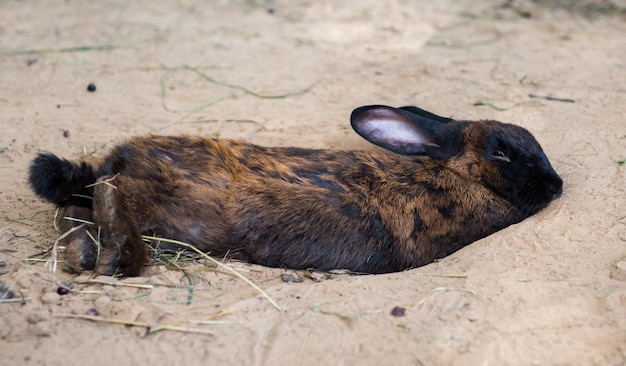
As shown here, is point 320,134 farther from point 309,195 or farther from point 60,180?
point 60,180

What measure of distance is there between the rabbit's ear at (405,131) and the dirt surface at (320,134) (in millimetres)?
681

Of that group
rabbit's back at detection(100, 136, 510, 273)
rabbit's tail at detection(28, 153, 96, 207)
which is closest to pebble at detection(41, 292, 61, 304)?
rabbit's back at detection(100, 136, 510, 273)

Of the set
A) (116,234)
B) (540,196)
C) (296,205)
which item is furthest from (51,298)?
(540,196)

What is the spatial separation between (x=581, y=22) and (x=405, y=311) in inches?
219

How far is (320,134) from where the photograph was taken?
5.47 metres

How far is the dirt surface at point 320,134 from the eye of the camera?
10.5 feet

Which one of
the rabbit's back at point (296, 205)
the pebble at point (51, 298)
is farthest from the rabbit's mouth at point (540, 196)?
the pebble at point (51, 298)

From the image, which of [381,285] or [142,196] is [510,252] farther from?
[142,196]

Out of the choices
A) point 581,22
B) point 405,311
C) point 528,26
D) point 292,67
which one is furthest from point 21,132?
point 581,22

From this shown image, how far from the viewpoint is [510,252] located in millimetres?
3941

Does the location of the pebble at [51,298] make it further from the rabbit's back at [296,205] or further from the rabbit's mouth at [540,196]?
the rabbit's mouth at [540,196]

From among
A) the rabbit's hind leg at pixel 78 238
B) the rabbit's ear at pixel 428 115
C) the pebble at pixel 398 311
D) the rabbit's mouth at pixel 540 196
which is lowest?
the pebble at pixel 398 311

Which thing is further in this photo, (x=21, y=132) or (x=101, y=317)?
(x=21, y=132)

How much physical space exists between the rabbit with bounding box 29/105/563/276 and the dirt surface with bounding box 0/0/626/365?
Answer: 15cm
